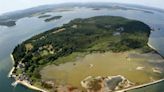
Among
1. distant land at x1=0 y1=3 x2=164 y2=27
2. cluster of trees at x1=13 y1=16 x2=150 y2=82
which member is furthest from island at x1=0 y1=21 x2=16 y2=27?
cluster of trees at x1=13 y1=16 x2=150 y2=82

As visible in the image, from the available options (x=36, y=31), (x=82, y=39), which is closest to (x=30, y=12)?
(x=36, y=31)

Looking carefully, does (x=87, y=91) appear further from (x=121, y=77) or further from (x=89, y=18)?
(x=89, y=18)

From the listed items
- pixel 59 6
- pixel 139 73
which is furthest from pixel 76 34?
pixel 59 6

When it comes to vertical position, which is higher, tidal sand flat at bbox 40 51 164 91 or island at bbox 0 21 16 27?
tidal sand flat at bbox 40 51 164 91

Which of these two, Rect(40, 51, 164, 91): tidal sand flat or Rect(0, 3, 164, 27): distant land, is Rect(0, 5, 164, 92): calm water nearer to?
Rect(40, 51, 164, 91): tidal sand flat

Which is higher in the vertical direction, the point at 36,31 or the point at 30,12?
the point at 36,31

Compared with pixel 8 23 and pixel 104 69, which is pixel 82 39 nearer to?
pixel 104 69

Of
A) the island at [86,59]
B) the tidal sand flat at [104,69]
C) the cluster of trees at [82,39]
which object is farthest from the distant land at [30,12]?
the tidal sand flat at [104,69]

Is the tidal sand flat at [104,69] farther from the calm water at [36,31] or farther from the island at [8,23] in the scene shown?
the island at [8,23]
